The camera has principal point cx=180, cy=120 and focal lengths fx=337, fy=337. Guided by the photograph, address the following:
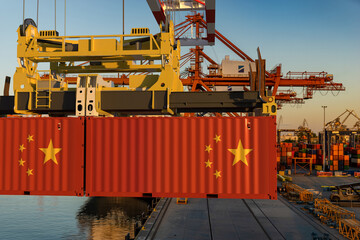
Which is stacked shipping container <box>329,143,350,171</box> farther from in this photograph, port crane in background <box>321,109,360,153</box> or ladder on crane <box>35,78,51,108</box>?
ladder on crane <box>35,78,51,108</box>

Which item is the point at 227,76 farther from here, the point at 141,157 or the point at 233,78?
the point at 141,157

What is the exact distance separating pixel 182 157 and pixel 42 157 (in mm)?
5425

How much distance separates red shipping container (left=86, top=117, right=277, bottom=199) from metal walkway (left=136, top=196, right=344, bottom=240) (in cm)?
887

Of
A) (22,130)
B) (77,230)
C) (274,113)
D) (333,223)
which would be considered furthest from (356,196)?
(22,130)

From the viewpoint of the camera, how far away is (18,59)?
16406 millimetres

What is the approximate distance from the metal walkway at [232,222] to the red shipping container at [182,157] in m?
8.87

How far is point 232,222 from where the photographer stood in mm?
23891

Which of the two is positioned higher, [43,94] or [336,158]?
[43,94]

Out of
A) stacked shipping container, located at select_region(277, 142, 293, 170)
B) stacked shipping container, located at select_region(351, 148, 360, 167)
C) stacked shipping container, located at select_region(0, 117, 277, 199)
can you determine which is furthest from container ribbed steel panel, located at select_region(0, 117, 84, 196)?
stacked shipping container, located at select_region(351, 148, 360, 167)

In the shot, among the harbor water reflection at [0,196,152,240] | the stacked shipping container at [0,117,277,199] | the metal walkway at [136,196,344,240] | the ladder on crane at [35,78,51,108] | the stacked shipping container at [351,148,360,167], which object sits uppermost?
the ladder on crane at [35,78,51,108]

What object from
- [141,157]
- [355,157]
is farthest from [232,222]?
[355,157]

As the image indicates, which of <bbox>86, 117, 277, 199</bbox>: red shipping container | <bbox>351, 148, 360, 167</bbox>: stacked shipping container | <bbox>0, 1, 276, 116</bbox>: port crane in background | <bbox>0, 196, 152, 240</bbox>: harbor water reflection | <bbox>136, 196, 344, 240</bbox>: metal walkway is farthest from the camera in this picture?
<bbox>351, 148, 360, 167</bbox>: stacked shipping container

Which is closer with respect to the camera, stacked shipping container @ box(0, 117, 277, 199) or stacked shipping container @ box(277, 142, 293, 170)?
stacked shipping container @ box(0, 117, 277, 199)

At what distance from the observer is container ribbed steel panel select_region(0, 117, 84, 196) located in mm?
12867
